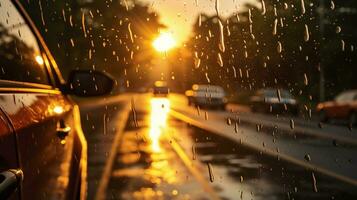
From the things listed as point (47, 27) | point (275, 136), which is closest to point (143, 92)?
point (47, 27)

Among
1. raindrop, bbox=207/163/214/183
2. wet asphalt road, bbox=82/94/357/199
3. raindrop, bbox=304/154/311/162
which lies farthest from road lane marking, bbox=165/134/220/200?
raindrop, bbox=304/154/311/162

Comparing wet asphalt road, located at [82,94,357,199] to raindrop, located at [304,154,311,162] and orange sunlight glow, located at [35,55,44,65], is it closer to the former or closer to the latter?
raindrop, located at [304,154,311,162]

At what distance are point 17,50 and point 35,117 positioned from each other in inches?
28.7

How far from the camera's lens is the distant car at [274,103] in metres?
34.4

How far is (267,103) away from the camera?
35438 mm

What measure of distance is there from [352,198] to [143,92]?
95.8 m

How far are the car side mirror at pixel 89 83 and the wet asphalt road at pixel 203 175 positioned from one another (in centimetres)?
347

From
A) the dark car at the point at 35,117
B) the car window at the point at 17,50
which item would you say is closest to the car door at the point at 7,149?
the dark car at the point at 35,117

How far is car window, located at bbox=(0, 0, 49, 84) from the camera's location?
10.1ft

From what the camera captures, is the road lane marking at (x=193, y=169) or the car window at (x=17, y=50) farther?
the road lane marking at (x=193, y=169)

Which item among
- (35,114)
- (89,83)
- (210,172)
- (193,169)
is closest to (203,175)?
(210,172)

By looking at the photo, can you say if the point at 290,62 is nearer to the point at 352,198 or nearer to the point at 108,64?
the point at 108,64

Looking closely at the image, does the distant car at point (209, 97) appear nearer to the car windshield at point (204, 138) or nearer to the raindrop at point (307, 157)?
the car windshield at point (204, 138)

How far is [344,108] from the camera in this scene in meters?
25.2
